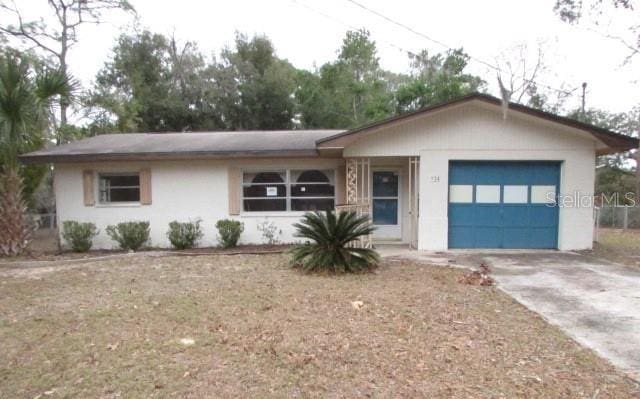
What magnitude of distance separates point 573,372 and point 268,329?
289 cm

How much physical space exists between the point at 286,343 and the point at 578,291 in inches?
184

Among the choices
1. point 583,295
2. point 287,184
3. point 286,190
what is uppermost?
point 287,184

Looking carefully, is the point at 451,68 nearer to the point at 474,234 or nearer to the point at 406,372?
the point at 474,234

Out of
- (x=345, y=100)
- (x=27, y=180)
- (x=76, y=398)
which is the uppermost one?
(x=345, y=100)

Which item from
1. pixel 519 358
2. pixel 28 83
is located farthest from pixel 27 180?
pixel 519 358

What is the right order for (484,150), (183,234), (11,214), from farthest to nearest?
1. (183,234)
2. (484,150)
3. (11,214)

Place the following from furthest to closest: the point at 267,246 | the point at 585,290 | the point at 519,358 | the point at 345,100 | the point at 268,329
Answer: the point at 345,100
the point at 267,246
the point at 585,290
the point at 268,329
the point at 519,358

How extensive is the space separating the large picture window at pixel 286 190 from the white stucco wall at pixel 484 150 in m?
2.34

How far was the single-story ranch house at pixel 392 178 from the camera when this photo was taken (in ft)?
31.2

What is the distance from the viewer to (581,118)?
25500 mm

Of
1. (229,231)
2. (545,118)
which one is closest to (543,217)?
(545,118)

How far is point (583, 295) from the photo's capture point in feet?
18.8

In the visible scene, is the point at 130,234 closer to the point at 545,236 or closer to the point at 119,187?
the point at 119,187

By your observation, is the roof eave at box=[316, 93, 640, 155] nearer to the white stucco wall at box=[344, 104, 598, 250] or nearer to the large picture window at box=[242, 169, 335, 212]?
the white stucco wall at box=[344, 104, 598, 250]
